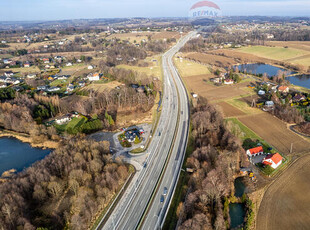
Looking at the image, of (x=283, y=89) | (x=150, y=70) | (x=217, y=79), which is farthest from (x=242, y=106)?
(x=150, y=70)

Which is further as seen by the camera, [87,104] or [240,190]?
[87,104]

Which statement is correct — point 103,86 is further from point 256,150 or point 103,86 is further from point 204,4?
point 204,4

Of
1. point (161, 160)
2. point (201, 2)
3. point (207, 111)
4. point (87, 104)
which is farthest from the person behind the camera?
point (201, 2)

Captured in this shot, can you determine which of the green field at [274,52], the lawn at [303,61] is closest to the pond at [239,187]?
the lawn at [303,61]

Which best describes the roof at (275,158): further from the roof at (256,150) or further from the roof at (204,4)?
the roof at (204,4)

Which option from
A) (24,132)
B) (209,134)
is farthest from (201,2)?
(24,132)

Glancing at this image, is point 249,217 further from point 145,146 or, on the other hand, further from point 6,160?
point 6,160
